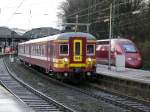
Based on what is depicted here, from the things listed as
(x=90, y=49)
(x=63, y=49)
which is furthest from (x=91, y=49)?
(x=63, y=49)

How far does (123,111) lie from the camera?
669 inches

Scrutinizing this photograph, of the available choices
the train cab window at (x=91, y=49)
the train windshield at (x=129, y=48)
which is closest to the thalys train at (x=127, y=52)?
the train windshield at (x=129, y=48)

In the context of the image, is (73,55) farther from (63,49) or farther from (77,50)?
(63,49)

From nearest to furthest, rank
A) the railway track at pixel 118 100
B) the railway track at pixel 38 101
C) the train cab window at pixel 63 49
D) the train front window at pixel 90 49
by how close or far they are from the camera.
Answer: the railway track at pixel 38 101, the railway track at pixel 118 100, the train cab window at pixel 63 49, the train front window at pixel 90 49

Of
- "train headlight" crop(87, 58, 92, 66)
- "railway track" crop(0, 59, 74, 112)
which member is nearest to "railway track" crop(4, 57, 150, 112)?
"train headlight" crop(87, 58, 92, 66)

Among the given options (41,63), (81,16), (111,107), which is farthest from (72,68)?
(81,16)

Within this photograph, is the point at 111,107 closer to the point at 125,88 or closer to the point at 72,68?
the point at 125,88

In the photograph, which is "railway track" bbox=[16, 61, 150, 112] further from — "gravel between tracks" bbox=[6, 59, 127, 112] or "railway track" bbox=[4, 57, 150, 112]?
"gravel between tracks" bbox=[6, 59, 127, 112]

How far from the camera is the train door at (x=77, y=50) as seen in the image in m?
26.8

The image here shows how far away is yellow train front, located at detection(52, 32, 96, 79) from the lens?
2675 cm

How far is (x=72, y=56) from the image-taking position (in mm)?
26766

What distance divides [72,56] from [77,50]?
1.51 feet

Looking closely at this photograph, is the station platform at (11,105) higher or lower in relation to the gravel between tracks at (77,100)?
higher

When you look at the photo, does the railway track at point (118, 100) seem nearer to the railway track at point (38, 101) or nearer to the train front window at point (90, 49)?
the train front window at point (90, 49)
